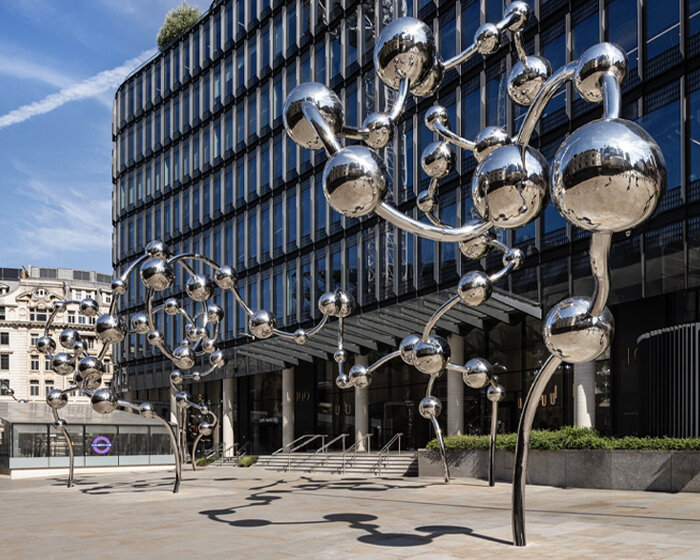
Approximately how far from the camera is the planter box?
1972cm

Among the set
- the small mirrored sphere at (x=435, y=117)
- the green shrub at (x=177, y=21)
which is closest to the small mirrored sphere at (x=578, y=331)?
the small mirrored sphere at (x=435, y=117)

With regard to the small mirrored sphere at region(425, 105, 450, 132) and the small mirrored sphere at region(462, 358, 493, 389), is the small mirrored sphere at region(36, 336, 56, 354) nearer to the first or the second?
the small mirrored sphere at region(462, 358, 493, 389)

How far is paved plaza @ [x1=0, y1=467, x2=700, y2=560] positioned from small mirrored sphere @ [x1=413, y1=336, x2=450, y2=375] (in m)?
2.73

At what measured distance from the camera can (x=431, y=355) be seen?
49.5 feet

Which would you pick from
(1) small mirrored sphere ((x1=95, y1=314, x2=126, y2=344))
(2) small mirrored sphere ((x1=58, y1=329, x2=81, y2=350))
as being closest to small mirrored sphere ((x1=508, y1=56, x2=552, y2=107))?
(1) small mirrored sphere ((x1=95, y1=314, x2=126, y2=344))

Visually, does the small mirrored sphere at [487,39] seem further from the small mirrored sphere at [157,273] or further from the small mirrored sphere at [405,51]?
the small mirrored sphere at [157,273]

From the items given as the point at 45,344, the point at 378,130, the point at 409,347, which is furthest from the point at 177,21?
the point at 378,130

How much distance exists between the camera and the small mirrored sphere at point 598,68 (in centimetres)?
849

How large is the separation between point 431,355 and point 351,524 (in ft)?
10.9

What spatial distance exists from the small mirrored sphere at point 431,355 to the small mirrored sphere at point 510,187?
27.1 feet

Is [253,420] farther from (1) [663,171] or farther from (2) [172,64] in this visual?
(1) [663,171]

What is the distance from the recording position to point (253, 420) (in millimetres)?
54156

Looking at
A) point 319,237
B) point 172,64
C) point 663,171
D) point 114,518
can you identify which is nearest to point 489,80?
point 319,237

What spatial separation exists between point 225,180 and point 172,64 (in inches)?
497
